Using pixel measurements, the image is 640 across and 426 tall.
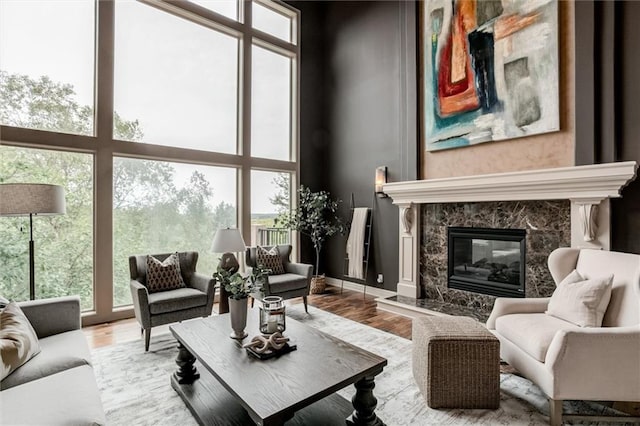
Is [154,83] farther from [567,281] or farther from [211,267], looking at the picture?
[567,281]

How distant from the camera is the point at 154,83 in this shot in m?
4.57

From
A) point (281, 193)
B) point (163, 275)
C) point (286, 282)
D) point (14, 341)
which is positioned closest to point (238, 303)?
point (14, 341)

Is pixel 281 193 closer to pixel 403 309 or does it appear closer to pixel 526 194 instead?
pixel 403 309

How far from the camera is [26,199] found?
8.79ft

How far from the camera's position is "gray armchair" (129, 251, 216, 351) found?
313 centimetres

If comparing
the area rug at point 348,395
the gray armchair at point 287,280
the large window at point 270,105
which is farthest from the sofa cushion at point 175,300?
the large window at point 270,105

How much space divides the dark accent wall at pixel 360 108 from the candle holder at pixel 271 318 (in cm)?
318

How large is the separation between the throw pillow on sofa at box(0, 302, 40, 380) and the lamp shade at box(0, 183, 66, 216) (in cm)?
101

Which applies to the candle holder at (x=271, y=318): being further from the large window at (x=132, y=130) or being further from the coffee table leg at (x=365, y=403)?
the large window at (x=132, y=130)

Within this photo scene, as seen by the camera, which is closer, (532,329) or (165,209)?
(532,329)

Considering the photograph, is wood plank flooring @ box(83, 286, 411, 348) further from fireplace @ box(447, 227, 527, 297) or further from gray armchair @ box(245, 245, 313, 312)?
fireplace @ box(447, 227, 527, 297)

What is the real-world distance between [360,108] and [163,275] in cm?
405

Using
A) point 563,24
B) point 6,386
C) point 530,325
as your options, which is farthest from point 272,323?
point 563,24

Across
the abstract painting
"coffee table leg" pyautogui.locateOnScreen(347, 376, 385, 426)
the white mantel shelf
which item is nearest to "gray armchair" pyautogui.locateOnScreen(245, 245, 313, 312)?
the white mantel shelf
